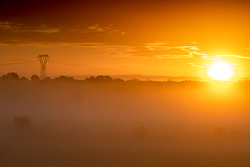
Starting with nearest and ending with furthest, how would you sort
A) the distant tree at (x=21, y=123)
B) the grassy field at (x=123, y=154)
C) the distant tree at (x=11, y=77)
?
the grassy field at (x=123, y=154), the distant tree at (x=21, y=123), the distant tree at (x=11, y=77)

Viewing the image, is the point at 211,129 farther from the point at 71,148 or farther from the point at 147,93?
the point at 147,93

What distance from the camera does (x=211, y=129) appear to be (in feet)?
186

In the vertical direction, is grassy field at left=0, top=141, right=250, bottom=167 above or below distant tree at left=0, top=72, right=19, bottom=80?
below

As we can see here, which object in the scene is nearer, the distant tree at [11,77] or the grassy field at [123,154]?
the grassy field at [123,154]

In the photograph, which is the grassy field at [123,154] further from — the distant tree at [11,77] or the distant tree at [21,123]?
the distant tree at [11,77]

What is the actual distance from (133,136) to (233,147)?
13293mm

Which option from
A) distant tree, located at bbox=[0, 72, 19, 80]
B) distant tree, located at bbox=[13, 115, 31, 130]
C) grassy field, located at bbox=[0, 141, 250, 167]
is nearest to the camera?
grassy field, located at bbox=[0, 141, 250, 167]

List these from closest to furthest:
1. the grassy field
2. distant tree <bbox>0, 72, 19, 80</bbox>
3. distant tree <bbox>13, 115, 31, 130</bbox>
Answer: the grassy field, distant tree <bbox>13, 115, 31, 130</bbox>, distant tree <bbox>0, 72, 19, 80</bbox>

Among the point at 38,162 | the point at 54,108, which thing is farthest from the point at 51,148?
the point at 54,108

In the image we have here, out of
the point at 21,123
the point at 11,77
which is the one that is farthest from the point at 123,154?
the point at 11,77

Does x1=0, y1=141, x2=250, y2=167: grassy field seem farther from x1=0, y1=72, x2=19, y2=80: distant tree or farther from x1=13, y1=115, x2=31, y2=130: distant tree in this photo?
x1=0, y1=72, x2=19, y2=80: distant tree

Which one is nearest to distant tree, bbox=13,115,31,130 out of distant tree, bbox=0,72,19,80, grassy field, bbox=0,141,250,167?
grassy field, bbox=0,141,250,167

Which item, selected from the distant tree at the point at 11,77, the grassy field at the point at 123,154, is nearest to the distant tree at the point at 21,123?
the grassy field at the point at 123,154

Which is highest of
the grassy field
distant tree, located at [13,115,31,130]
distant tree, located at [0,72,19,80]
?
distant tree, located at [0,72,19,80]
